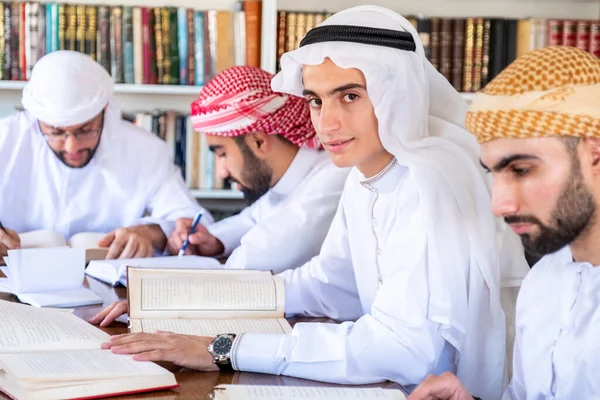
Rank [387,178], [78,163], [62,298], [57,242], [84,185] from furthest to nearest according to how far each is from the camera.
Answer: [84,185] < [78,163] < [57,242] < [62,298] < [387,178]

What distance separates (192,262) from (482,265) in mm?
1013

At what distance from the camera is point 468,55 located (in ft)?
13.5

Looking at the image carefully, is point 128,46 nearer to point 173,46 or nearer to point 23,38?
point 173,46

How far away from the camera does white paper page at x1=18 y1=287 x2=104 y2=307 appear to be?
2100 mm

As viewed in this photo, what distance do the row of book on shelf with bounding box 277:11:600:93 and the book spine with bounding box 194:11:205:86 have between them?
1.41 feet

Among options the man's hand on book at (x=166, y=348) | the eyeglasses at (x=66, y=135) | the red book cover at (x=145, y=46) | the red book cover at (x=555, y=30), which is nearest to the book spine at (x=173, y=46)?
the red book cover at (x=145, y=46)

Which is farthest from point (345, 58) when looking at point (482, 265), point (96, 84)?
point (96, 84)

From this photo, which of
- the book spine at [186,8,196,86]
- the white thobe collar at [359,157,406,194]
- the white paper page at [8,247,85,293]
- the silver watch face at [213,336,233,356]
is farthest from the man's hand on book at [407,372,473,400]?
the book spine at [186,8,196,86]

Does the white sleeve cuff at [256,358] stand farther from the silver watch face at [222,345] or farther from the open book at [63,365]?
the open book at [63,365]

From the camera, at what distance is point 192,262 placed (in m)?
2.56

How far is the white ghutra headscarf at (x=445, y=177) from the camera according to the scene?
5.92 feet

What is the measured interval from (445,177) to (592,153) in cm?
46

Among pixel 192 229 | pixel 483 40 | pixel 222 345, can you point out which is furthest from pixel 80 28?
pixel 222 345

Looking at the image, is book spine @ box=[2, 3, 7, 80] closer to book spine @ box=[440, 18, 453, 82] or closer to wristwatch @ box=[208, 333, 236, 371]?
book spine @ box=[440, 18, 453, 82]
